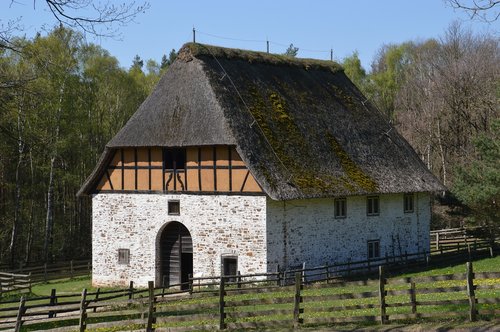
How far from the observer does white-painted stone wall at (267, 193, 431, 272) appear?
31.4 metres

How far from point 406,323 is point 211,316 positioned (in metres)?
4.46

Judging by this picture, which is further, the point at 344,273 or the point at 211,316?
the point at 344,273

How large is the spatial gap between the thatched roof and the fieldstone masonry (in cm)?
104

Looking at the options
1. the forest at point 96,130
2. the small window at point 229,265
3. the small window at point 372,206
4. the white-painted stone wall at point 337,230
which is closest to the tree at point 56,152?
the forest at point 96,130

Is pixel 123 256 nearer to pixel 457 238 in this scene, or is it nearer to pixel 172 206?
pixel 172 206

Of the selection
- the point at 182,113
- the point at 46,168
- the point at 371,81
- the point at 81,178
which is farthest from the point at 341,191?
the point at 371,81

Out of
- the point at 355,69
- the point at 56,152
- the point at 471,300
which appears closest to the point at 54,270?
the point at 56,152

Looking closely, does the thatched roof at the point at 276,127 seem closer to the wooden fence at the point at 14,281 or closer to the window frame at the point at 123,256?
the window frame at the point at 123,256

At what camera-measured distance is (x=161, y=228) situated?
3338 cm

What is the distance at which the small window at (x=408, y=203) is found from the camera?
3819 cm

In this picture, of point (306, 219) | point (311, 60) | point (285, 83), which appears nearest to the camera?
point (306, 219)

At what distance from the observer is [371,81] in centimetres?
7312

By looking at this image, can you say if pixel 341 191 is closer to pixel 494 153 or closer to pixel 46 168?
pixel 494 153

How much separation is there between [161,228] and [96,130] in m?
22.8
